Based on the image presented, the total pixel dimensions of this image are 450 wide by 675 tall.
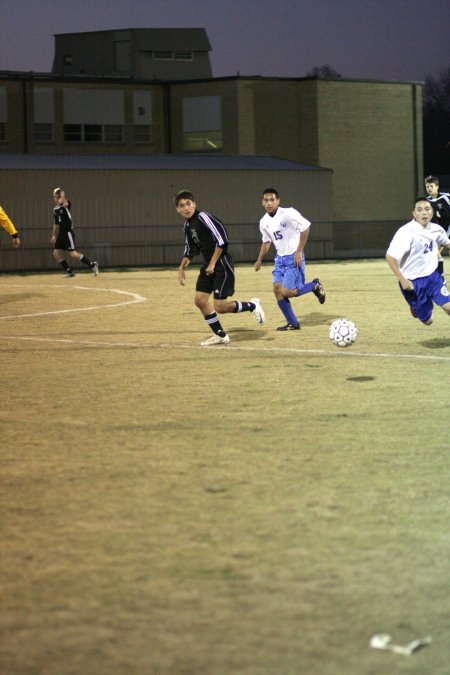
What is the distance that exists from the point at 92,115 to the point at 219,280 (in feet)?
140

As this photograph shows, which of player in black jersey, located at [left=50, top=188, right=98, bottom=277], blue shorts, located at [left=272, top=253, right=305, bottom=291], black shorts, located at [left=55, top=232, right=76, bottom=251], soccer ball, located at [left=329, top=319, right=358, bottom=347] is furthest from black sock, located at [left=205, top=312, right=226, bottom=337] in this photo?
black shorts, located at [left=55, top=232, right=76, bottom=251]

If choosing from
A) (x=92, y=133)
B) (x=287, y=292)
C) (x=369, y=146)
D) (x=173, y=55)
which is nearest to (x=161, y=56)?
(x=173, y=55)

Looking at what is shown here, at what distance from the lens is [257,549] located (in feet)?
17.4

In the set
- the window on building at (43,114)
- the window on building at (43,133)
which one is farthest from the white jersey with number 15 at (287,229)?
the window on building at (43,133)

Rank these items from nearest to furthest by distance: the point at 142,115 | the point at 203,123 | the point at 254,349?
the point at 254,349 → the point at 203,123 → the point at 142,115

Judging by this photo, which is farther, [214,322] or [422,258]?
[214,322]

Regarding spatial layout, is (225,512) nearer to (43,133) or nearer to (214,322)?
(214,322)

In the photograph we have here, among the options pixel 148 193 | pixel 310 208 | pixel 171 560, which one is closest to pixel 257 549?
pixel 171 560

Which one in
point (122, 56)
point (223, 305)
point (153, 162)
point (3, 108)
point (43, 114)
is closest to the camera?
point (223, 305)

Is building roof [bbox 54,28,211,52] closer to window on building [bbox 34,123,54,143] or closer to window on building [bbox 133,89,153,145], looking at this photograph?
window on building [bbox 133,89,153,145]

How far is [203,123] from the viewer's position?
5553 centimetres

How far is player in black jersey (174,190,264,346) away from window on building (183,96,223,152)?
41.8m

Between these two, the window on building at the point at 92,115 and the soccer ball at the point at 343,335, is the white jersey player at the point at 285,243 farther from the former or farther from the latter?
the window on building at the point at 92,115

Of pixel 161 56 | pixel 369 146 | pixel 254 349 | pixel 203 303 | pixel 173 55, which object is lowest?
pixel 254 349
